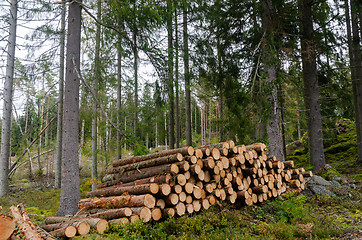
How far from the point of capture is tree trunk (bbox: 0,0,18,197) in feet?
36.2

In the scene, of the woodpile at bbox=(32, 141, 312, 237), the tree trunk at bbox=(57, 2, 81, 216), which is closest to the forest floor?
the woodpile at bbox=(32, 141, 312, 237)

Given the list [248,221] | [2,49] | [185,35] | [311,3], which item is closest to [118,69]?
[185,35]

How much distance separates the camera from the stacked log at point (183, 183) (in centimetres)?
503

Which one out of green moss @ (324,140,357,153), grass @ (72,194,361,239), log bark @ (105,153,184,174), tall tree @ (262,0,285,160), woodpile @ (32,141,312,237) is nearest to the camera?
grass @ (72,194,361,239)

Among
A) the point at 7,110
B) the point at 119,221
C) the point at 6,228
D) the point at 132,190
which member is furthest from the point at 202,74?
the point at 7,110

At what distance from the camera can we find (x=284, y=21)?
417 inches

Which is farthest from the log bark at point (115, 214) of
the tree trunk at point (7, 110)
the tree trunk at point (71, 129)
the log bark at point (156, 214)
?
the tree trunk at point (7, 110)

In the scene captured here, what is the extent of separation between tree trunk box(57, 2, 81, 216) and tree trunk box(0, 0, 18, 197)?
6.47 metres

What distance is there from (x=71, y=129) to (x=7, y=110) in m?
7.15

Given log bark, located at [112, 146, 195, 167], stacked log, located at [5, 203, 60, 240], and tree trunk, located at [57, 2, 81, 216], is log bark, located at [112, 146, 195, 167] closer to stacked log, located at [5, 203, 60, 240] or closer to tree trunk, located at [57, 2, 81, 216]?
tree trunk, located at [57, 2, 81, 216]

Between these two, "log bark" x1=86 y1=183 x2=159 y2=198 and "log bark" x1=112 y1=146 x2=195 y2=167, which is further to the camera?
"log bark" x1=112 y1=146 x2=195 y2=167

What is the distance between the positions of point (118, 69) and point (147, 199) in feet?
37.0

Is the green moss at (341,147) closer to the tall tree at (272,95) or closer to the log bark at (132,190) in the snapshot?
the tall tree at (272,95)

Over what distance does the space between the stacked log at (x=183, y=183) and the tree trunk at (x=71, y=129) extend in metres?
0.58
